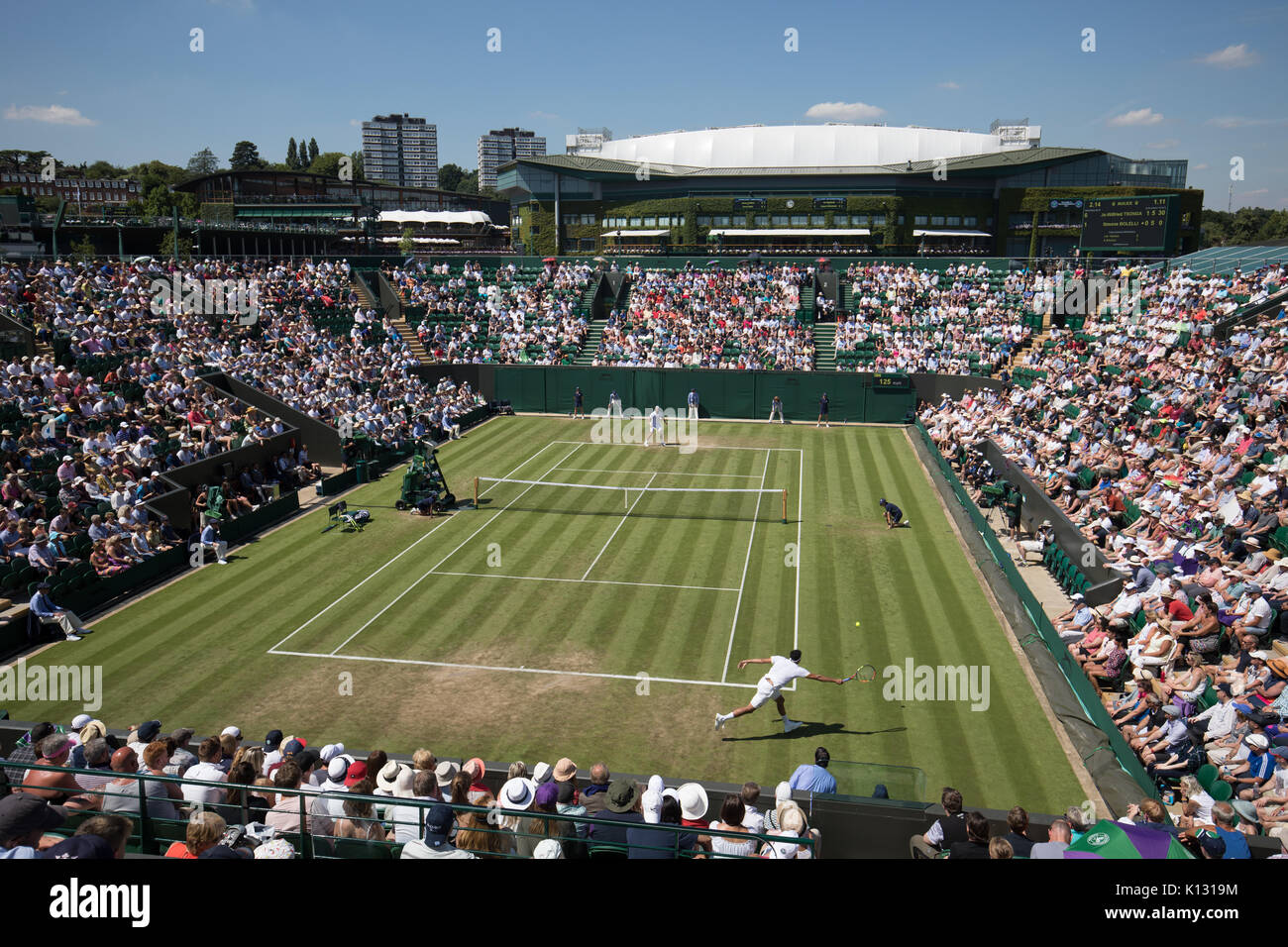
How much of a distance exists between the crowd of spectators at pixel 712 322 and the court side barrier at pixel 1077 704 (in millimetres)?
27356

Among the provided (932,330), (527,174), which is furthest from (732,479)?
(527,174)

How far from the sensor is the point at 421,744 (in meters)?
14.6

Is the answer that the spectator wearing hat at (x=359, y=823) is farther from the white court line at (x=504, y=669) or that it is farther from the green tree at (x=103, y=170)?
the green tree at (x=103, y=170)

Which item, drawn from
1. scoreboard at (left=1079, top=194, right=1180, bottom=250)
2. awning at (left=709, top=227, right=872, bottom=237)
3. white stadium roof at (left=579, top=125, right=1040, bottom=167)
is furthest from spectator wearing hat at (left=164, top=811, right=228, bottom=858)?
white stadium roof at (left=579, top=125, right=1040, bottom=167)

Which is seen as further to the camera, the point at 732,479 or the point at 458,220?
the point at 458,220

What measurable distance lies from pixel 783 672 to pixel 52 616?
51.5ft

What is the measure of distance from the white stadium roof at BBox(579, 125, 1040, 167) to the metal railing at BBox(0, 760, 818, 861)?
90.2m

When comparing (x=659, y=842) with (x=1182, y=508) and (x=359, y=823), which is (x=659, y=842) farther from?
(x=1182, y=508)

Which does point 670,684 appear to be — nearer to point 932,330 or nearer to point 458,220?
point 932,330

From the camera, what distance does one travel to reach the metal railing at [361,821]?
25.3ft

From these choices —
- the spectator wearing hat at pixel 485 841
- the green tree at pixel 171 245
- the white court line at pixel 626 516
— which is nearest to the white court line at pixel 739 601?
the white court line at pixel 626 516

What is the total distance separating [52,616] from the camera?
18812mm

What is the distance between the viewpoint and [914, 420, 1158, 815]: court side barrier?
1289 cm
